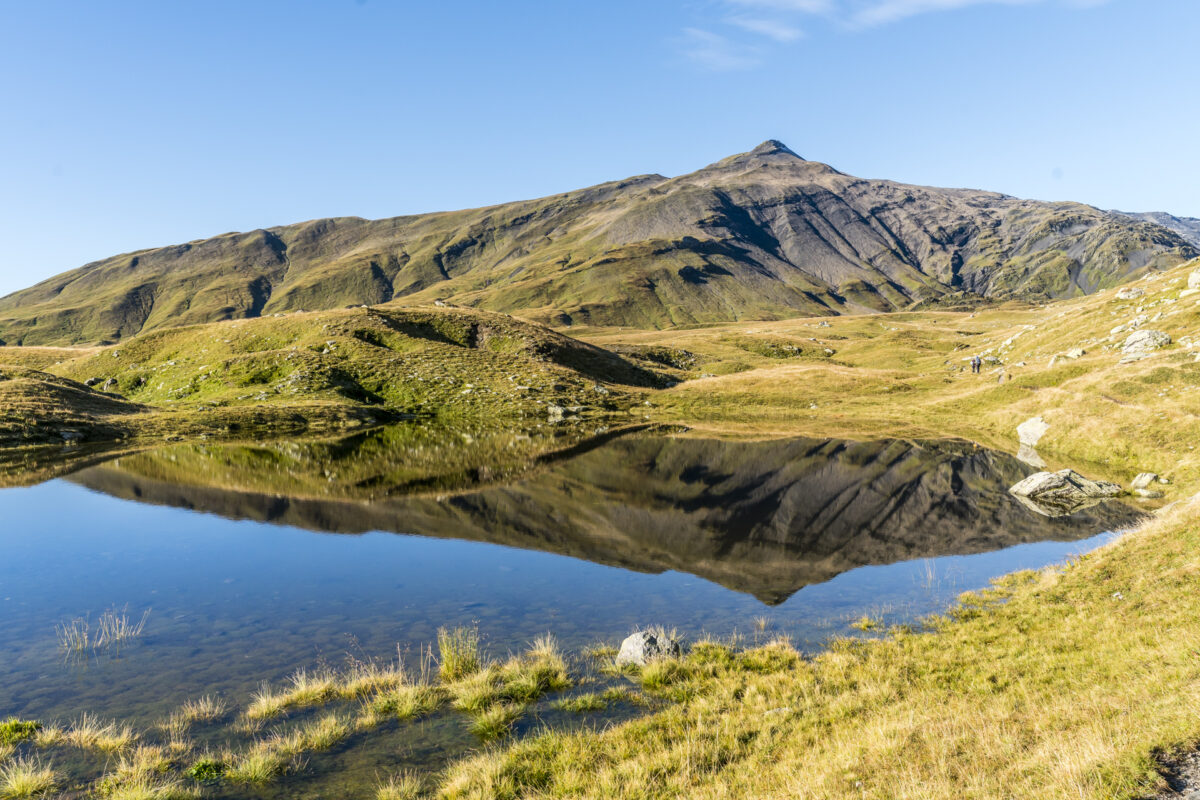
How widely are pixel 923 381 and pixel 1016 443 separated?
40377 millimetres

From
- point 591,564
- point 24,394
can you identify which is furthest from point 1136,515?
point 24,394

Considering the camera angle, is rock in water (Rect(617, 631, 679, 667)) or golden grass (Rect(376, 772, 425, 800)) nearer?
golden grass (Rect(376, 772, 425, 800))

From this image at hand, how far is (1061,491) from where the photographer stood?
130ft

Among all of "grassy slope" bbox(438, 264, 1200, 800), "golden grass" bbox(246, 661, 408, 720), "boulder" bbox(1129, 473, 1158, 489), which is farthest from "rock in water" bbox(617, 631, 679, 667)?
"boulder" bbox(1129, 473, 1158, 489)

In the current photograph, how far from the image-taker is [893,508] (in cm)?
3897

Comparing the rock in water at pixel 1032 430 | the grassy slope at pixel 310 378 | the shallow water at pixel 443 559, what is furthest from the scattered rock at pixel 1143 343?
the grassy slope at pixel 310 378

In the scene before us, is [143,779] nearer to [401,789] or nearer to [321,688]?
[321,688]

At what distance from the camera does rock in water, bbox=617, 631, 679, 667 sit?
18156 mm

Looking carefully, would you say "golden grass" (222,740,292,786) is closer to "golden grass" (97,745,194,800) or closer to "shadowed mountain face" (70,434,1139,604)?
"golden grass" (97,745,194,800)

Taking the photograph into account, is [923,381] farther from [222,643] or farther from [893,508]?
[222,643]

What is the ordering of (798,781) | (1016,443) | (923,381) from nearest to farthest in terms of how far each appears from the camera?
(798,781) < (1016,443) < (923,381)

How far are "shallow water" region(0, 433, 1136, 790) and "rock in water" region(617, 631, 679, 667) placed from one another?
2.90 meters

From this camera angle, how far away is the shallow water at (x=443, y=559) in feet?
62.1

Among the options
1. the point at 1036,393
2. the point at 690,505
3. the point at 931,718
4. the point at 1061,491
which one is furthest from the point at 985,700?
the point at 1036,393
